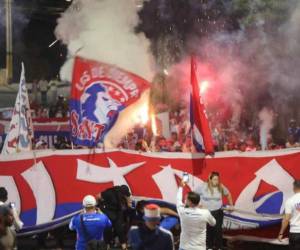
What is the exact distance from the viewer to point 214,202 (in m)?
9.46

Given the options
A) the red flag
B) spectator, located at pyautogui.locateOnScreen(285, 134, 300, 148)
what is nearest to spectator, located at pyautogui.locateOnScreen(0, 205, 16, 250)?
the red flag

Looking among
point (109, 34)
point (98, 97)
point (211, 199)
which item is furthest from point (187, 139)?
point (109, 34)

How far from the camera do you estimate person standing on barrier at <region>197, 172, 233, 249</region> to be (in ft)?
31.0

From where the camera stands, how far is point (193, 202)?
7.38 meters

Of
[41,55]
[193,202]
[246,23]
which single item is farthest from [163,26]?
[193,202]

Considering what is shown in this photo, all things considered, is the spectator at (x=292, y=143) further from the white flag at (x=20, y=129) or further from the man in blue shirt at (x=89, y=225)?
the man in blue shirt at (x=89, y=225)

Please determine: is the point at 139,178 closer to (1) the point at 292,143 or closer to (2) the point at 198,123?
(2) the point at 198,123

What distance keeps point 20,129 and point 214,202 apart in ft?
13.3

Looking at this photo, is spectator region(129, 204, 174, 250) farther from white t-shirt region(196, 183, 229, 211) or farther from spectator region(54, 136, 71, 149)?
spectator region(54, 136, 71, 149)

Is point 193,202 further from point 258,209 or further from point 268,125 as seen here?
point 268,125

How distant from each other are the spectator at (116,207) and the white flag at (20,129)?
8.26 ft

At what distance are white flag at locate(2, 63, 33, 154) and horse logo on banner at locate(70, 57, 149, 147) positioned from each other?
138cm

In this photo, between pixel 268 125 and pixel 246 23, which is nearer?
pixel 268 125

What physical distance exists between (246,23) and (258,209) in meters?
14.9
